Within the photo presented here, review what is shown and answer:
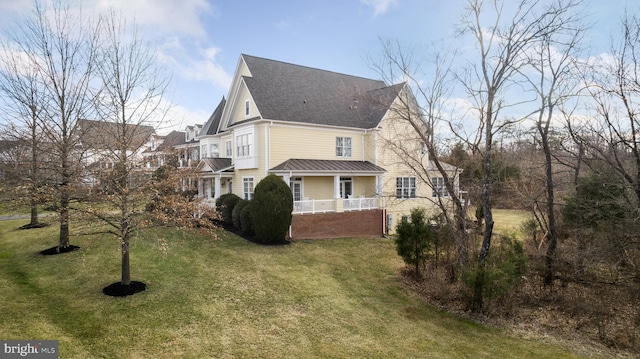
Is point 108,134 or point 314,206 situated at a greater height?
point 108,134

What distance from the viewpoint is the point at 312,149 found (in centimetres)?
2156

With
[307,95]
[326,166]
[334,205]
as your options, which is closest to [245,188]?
[326,166]

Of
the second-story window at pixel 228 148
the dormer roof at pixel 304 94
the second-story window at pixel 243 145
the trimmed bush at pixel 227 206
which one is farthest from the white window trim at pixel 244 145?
the trimmed bush at pixel 227 206

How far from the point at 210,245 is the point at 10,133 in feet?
27.5

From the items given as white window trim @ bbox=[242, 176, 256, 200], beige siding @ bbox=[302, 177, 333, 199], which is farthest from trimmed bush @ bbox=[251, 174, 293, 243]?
beige siding @ bbox=[302, 177, 333, 199]

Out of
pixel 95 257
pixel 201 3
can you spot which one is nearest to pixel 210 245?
pixel 95 257

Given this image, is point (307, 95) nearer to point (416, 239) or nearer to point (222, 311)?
point (416, 239)

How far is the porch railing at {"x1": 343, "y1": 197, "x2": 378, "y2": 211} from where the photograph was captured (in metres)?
20.9

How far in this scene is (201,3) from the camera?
50.8ft

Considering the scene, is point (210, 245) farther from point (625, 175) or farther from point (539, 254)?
point (625, 175)

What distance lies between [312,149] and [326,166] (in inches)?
60.5

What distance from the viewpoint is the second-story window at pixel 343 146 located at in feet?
75.1

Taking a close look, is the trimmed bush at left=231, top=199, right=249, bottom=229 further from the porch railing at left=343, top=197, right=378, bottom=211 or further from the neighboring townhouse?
the porch railing at left=343, top=197, right=378, bottom=211

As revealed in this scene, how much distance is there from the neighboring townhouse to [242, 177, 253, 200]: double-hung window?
65mm
